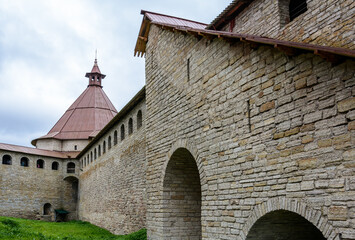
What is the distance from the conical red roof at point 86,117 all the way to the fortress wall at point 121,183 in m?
12.6

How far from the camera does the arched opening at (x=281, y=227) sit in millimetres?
6258

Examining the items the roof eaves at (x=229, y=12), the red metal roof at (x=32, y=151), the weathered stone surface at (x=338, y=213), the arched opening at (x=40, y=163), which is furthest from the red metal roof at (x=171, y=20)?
the arched opening at (x=40, y=163)

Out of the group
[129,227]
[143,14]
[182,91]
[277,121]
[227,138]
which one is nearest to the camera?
[277,121]

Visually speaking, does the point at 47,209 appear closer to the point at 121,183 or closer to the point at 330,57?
the point at 121,183

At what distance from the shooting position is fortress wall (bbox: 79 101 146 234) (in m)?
15.4

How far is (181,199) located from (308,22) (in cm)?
579

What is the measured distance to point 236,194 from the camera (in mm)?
6781

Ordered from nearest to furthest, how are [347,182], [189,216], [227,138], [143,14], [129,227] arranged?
[347,182] → [227,138] → [189,216] → [143,14] → [129,227]

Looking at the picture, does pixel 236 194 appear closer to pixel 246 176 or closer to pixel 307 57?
pixel 246 176

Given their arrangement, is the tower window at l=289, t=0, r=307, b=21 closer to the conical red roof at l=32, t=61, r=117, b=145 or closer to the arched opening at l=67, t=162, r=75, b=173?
the arched opening at l=67, t=162, r=75, b=173

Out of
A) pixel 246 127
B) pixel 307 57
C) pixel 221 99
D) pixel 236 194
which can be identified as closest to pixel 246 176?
pixel 236 194

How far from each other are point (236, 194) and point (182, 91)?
3492 mm

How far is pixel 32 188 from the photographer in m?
30.7

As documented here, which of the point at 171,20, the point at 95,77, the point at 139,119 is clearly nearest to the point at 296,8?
the point at 171,20
